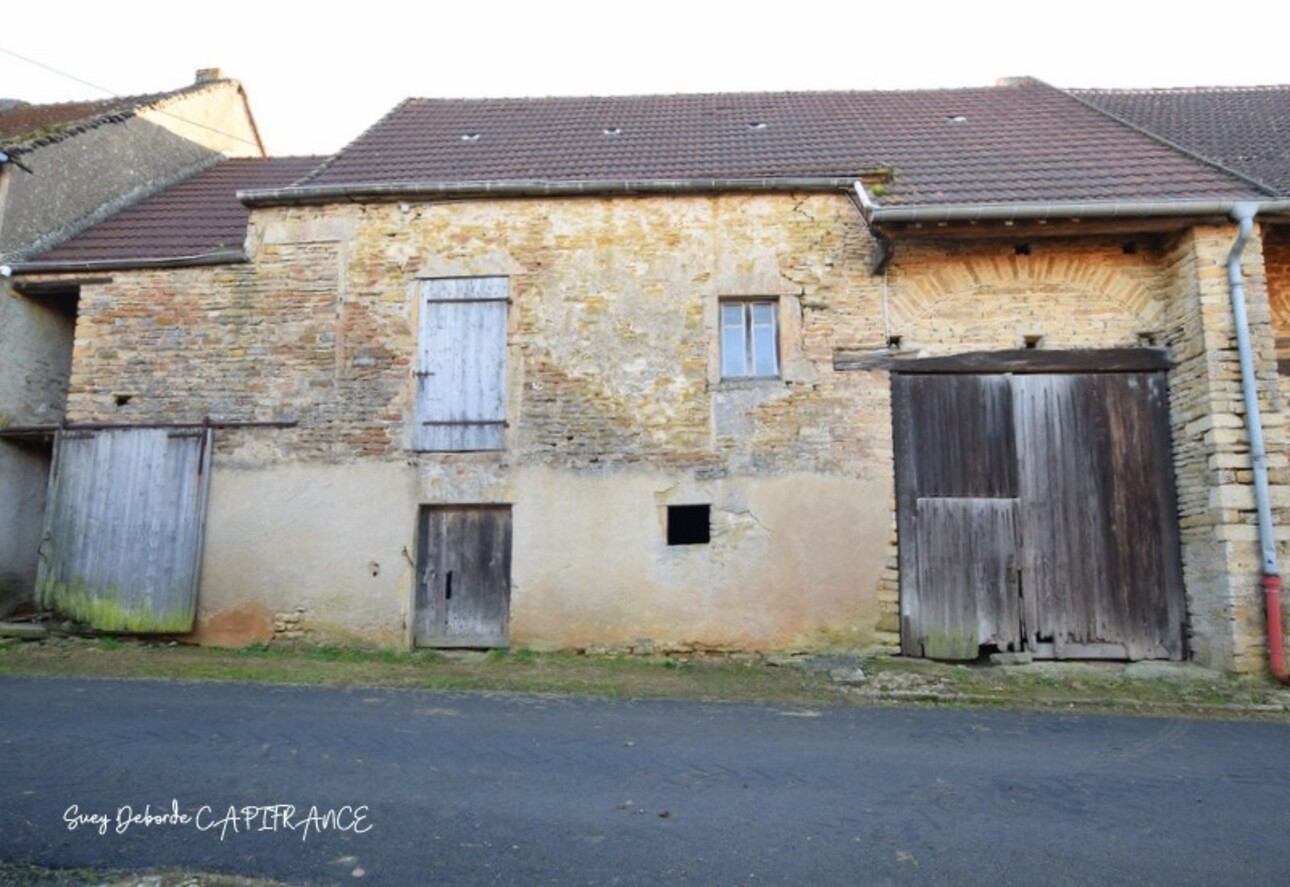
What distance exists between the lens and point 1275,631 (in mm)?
6969

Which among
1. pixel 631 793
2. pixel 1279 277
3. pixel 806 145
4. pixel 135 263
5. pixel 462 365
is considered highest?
pixel 806 145

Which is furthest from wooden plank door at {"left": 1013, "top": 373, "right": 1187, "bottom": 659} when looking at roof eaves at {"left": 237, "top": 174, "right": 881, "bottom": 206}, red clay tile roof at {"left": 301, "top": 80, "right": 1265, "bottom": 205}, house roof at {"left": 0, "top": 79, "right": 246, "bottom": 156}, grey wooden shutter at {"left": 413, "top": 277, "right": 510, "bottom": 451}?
house roof at {"left": 0, "top": 79, "right": 246, "bottom": 156}

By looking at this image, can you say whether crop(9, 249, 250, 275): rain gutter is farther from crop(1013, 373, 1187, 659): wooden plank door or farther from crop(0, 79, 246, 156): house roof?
crop(1013, 373, 1187, 659): wooden plank door

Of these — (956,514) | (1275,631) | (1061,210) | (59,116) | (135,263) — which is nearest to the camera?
(1275,631)

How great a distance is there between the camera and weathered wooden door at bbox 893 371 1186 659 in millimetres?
7930

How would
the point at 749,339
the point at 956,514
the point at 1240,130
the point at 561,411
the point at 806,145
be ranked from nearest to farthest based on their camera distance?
the point at 956,514, the point at 561,411, the point at 749,339, the point at 806,145, the point at 1240,130

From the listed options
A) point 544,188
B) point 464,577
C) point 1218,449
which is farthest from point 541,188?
point 1218,449

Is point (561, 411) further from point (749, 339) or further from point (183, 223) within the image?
point (183, 223)

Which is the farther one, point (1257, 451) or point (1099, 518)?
point (1099, 518)

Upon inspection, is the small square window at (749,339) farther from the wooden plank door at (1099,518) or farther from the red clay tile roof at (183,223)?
the red clay tile roof at (183,223)

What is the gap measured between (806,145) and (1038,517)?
5276 millimetres

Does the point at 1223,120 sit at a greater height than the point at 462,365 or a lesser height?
greater

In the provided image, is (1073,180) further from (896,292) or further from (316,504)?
(316,504)

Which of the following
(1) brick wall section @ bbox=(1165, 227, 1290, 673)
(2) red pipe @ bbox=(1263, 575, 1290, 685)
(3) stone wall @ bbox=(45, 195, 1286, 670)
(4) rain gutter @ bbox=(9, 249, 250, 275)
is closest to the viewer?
(2) red pipe @ bbox=(1263, 575, 1290, 685)
